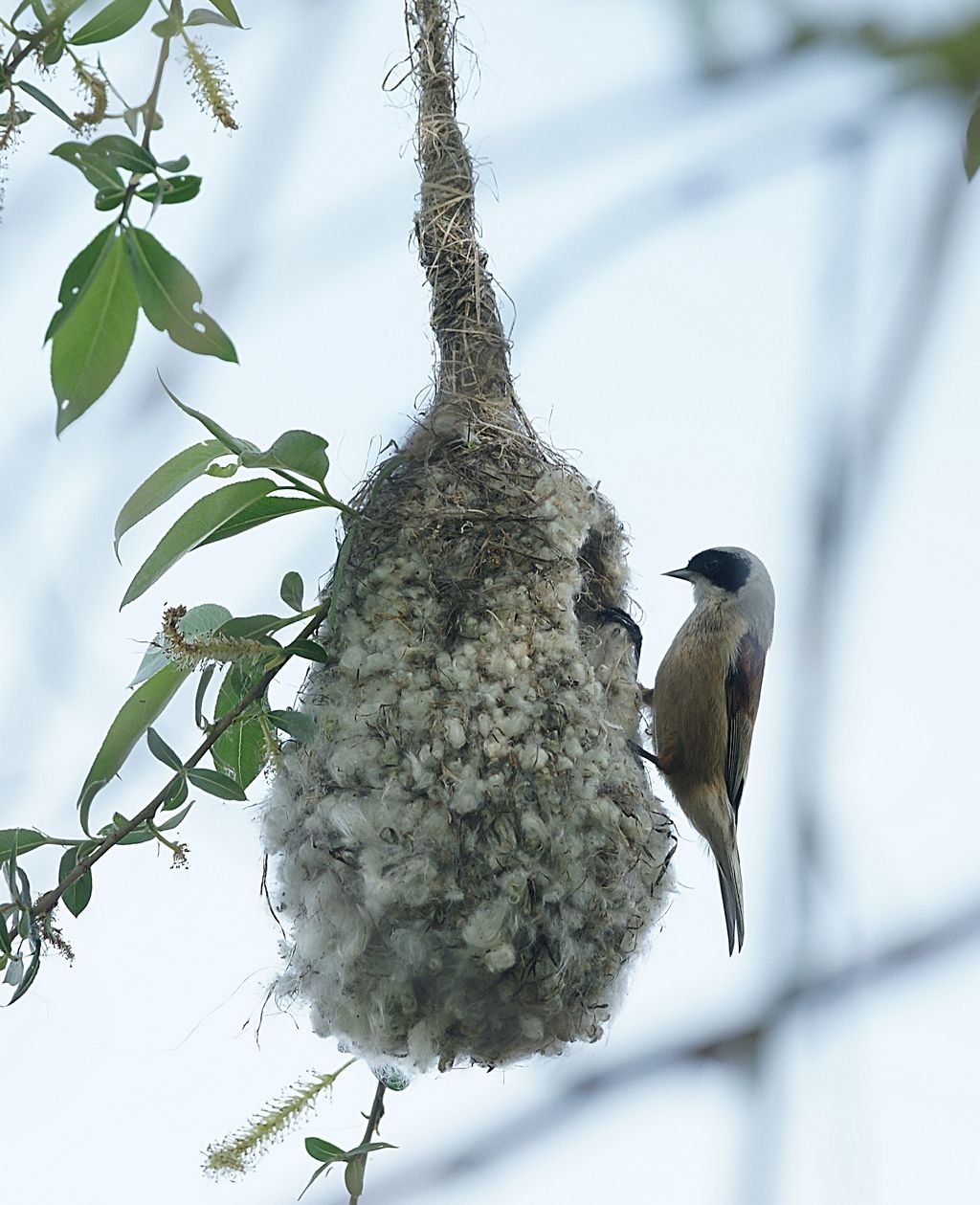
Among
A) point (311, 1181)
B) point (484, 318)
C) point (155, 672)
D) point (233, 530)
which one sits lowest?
point (311, 1181)

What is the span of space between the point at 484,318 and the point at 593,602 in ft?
1.56

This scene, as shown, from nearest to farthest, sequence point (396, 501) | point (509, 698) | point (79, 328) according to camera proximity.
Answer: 1. point (79, 328)
2. point (509, 698)
3. point (396, 501)

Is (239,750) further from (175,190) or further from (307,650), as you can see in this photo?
(175,190)

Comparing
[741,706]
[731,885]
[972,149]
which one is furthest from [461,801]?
[972,149]

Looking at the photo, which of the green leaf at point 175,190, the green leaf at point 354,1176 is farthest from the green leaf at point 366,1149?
the green leaf at point 175,190

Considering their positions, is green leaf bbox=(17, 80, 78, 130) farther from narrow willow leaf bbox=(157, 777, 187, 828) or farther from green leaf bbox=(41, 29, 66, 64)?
narrow willow leaf bbox=(157, 777, 187, 828)

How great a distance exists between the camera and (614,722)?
2.22 m

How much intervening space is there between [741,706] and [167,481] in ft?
3.97

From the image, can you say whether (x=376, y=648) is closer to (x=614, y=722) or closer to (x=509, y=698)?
(x=509, y=698)

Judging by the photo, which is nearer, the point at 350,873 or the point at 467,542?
the point at 350,873

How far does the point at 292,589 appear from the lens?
1.95 m

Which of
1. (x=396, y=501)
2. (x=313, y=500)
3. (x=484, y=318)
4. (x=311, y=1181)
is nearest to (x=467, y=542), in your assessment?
(x=396, y=501)

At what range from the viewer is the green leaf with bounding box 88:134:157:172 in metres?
1.28

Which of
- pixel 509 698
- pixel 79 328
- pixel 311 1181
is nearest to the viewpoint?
pixel 79 328
